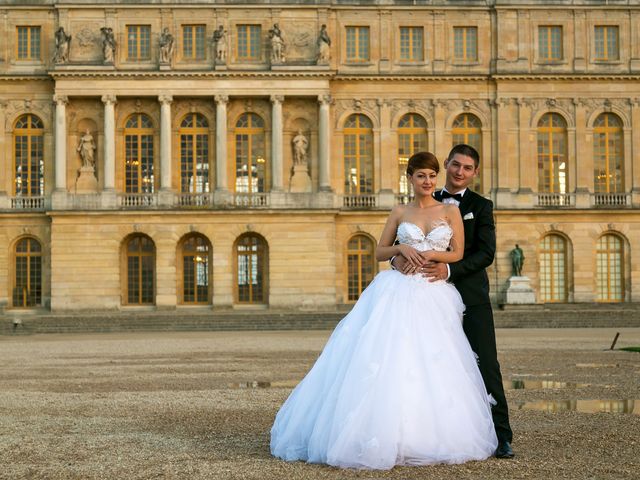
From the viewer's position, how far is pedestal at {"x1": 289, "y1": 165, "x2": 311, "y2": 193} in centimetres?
4403

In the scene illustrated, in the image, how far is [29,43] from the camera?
145 ft

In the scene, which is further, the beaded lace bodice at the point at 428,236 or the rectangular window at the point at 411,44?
the rectangular window at the point at 411,44

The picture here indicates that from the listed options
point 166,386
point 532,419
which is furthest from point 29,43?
point 532,419

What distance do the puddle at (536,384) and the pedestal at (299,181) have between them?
28.1 metres

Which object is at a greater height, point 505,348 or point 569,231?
point 569,231

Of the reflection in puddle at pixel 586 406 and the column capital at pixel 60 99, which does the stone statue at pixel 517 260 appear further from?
the reflection in puddle at pixel 586 406

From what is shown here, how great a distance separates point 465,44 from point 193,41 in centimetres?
1123

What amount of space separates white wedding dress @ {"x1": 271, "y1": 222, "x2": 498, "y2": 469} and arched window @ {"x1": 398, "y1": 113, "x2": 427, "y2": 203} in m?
35.7

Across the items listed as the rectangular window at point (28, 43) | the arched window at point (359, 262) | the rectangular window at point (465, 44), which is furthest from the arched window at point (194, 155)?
the rectangular window at point (465, 44)

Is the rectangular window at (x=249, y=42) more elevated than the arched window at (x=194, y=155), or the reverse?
the rectangular window at (x=249, y=42)

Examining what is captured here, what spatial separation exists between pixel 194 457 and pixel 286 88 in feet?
114

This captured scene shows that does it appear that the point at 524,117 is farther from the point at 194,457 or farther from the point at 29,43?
the point at 194,457

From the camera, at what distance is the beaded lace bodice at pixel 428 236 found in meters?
9.25

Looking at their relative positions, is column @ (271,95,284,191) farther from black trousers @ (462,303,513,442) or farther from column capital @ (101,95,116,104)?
black trousers @ (462,303,513,442)
